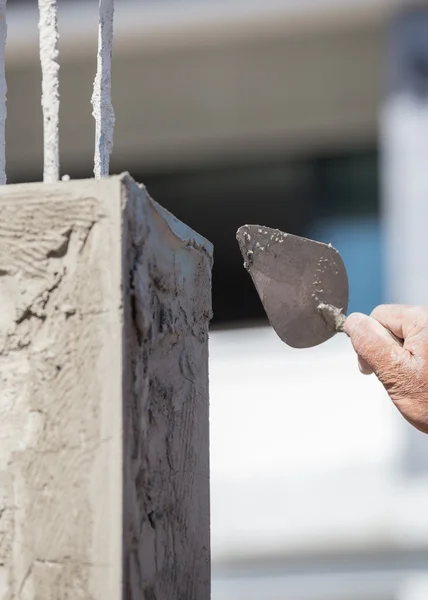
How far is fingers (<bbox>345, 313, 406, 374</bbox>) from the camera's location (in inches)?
62.7

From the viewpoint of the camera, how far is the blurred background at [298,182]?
Answer: 16.3 feet

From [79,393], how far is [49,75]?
48cm

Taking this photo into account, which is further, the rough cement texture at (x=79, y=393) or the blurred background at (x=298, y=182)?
the blurred background at (x=298, y=182)

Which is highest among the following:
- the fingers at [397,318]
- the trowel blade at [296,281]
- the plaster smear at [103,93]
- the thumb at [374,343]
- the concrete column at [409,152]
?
the concrete column at [409,152]

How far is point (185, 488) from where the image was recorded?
142 cm

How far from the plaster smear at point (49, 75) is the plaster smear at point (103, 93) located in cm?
6

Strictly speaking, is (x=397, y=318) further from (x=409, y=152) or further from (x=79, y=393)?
(x=409, y=152)

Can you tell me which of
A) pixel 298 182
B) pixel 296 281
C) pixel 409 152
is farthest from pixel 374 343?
pixel 298 182

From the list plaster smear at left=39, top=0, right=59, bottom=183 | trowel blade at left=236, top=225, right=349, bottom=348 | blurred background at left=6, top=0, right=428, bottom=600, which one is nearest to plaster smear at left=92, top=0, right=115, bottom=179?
plaster smear at left=39, top=0, right=59, bottom=183

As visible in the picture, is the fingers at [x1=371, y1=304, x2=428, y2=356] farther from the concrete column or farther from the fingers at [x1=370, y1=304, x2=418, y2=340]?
the concrete column

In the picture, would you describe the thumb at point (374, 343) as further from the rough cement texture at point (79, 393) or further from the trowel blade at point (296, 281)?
the rough cement texture at point (79, 393)

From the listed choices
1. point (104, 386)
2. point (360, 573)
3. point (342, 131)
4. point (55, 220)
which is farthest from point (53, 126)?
point (342, 131)

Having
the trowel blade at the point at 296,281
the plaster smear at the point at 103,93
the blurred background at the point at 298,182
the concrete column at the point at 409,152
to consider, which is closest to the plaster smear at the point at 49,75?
the plaster smear at the point at 103,93

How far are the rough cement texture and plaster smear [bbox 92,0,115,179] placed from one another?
17 cm
